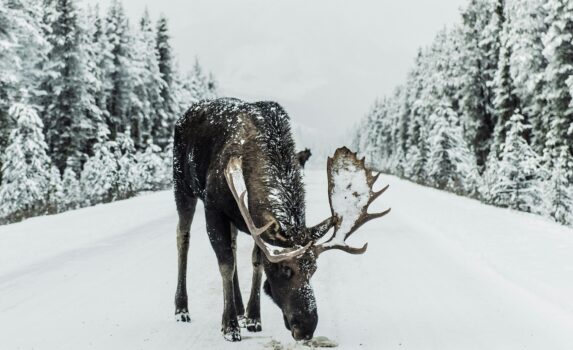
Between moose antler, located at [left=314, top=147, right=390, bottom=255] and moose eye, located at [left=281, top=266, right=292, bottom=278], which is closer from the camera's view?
moose eye, located at [left=281, top=266, right=292, bottom=278]

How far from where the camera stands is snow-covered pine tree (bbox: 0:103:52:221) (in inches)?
842

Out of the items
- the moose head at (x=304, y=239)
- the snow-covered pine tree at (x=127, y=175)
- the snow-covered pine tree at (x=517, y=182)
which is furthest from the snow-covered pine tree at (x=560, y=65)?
the moose head at (x=304, y=239)

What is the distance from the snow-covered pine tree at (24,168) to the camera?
70.2ft

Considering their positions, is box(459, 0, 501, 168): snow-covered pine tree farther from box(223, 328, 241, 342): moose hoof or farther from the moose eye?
the moose eye

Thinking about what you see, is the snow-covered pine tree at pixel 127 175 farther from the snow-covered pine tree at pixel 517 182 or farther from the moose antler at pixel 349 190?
the moose antler at pixel 349 190

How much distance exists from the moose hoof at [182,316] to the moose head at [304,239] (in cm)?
129

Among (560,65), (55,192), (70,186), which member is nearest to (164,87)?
(70,186)

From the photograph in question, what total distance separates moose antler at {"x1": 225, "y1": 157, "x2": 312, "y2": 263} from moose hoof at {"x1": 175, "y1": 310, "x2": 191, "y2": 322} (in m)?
1.67

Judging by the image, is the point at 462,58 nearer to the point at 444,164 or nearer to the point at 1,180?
the point at 444,164

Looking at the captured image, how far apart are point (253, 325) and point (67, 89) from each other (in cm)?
3056

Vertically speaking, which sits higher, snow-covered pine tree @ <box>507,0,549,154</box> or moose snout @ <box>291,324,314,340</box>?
snow-covered pine tree @ <box>507,0,549,154</box>

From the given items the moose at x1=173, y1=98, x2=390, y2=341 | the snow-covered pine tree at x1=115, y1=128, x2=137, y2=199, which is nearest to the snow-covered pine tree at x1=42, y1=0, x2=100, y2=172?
the snow-covered pine tree at x1=115, y1=128, x2=137, y2=199

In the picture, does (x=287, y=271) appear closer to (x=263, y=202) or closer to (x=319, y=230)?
(x=319, y=230)

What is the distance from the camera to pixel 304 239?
12.8 feet
